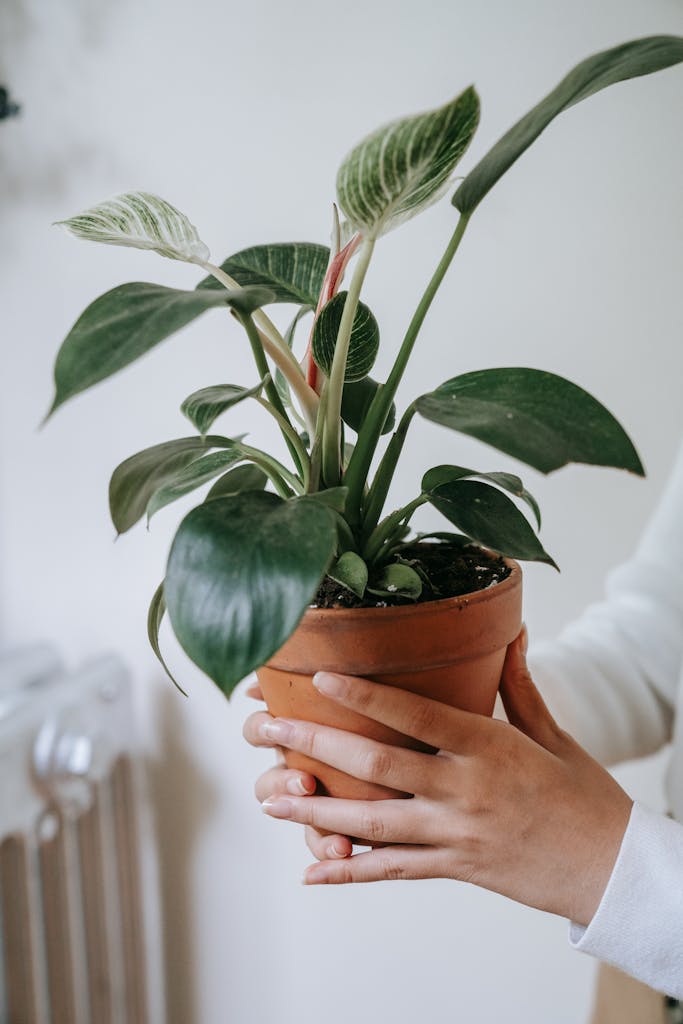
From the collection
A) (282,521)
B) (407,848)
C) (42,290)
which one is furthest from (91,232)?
(42,290)

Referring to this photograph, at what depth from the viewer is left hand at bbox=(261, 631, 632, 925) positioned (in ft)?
1.71

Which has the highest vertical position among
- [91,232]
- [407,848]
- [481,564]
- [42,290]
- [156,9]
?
[156,9]

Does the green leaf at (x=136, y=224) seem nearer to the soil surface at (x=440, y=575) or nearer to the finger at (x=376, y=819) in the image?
the soil surface at (x=440, y=575)

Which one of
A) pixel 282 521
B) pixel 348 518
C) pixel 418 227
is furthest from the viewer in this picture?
pixel 418 227

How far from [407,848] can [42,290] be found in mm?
1061

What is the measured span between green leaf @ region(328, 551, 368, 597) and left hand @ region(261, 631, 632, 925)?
0.06 meters

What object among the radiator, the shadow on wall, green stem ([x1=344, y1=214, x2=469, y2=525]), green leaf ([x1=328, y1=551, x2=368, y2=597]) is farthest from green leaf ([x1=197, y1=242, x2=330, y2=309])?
the shadow on wall

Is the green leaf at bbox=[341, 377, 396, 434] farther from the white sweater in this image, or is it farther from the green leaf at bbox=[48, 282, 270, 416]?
the white sweater

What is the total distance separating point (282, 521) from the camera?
433 mm

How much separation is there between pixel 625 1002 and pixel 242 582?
0.82m

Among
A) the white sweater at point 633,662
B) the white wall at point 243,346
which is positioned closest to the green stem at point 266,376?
the white sweater at point 633,662

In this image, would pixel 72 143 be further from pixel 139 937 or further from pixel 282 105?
pixel 139 937

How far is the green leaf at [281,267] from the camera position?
1.99ft

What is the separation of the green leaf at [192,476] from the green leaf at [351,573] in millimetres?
96
